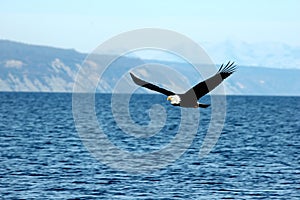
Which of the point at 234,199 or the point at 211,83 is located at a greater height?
the point at 211,83

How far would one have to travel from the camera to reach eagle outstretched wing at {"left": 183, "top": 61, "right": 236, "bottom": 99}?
24.9 meters

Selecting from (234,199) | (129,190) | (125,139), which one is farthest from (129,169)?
(125,139)

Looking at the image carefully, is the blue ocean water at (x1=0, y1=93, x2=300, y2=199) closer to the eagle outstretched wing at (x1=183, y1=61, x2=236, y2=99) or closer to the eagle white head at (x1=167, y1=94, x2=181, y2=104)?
the eagle white head at (x1=167, y1=94, x2=181, y2=104)

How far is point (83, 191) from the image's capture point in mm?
43375

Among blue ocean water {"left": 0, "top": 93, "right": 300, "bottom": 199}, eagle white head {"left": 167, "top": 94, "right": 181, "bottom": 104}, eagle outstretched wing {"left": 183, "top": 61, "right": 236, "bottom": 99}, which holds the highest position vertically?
eagle outstretched wing {"left": 183, "top": 61, "right": 236, "bottom": 99}

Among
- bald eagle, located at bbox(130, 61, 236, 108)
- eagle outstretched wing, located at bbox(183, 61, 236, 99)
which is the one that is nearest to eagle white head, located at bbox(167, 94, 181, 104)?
bald eagle, located at bbox(130, 61, 236, 108)

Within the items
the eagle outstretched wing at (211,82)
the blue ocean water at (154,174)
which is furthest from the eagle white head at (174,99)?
the blue ocean water at (154,174)

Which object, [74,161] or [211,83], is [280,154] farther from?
[211,83]

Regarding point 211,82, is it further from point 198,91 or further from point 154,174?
point 154,174

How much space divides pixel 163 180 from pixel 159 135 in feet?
134

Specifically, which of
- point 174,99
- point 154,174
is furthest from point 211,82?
point 154,174

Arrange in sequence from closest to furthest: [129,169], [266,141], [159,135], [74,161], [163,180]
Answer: [163,180], [129,169], [74,161], [266,141], [159,135]

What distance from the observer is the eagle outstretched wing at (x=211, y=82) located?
2491 centimetres

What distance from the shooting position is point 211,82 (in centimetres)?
2486
